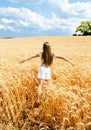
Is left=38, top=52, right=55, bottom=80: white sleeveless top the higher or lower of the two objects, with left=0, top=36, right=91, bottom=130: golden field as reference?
higher

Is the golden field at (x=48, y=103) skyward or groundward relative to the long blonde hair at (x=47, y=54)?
groundward

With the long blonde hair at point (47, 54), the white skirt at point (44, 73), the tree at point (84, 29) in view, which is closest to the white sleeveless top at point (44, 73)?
the white skirt at point (44, 73)

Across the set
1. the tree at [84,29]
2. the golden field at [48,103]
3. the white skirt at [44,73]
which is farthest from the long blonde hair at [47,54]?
the tree at [84,29]

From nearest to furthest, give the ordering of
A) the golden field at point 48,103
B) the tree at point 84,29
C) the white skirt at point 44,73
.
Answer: the golden field at point 48,103 < the white skirt at point 44,73 < the tree at point 84,29

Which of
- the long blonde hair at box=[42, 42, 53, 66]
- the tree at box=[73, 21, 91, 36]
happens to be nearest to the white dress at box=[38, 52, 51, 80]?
the long blonde hair at box=[42, 42, 53, 66]

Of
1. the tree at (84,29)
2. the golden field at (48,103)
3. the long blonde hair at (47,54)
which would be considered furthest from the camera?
the tree at (84,29)

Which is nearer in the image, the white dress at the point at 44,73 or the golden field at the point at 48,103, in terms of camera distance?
the golden field at the point at 48,103

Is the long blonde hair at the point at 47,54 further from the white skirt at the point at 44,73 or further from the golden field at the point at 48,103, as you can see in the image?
the golden field at the point at 48,103

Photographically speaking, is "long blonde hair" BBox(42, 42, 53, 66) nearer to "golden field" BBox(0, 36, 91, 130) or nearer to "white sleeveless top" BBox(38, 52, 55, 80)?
"white sleeveless top" BBox(38, 52, 55, 80)

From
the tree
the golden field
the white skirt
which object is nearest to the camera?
the golden field

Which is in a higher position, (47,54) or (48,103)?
(47,54)

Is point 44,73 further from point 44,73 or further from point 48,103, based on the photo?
point 48,103

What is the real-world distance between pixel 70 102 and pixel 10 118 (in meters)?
1.18

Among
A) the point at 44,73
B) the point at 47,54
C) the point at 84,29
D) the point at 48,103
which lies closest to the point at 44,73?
the point at 44,73
